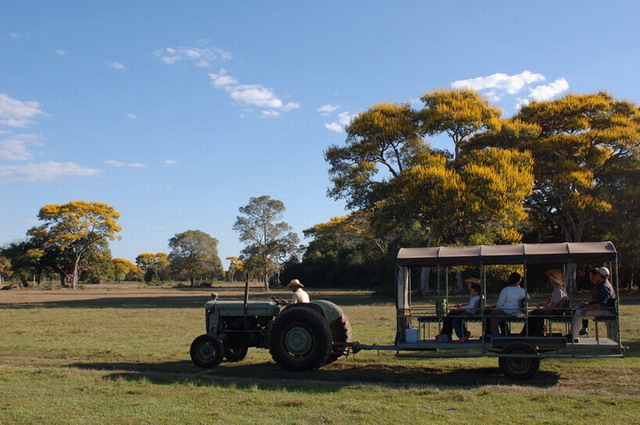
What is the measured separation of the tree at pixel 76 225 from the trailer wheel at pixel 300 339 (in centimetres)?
6002

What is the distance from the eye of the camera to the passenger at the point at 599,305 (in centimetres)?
928

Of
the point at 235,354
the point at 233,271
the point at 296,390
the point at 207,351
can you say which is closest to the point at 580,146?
the point at 235,354

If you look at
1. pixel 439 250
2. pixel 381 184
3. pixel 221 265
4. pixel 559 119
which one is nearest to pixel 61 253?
pixel 221 265

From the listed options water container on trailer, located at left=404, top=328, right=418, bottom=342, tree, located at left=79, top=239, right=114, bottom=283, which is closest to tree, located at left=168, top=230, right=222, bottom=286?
tree, located at left=79, top=239, right=114, bottom=283

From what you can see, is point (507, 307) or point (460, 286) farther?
point (460, 286)

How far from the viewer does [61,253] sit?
6788cm

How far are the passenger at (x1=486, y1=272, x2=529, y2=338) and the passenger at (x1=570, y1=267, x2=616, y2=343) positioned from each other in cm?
83

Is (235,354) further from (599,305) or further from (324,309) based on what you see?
(599,305)

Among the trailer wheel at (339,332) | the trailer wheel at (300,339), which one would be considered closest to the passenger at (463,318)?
the trailer wheel at (339,332)

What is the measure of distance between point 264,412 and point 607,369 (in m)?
6.15

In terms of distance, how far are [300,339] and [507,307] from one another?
3.55m

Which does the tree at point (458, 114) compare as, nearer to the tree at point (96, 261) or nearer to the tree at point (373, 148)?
the tree at point (373, 148)

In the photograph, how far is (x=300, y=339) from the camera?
1021 cm

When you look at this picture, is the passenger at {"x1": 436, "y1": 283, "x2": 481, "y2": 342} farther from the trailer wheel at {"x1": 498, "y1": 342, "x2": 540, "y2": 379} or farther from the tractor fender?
the tractor fender
